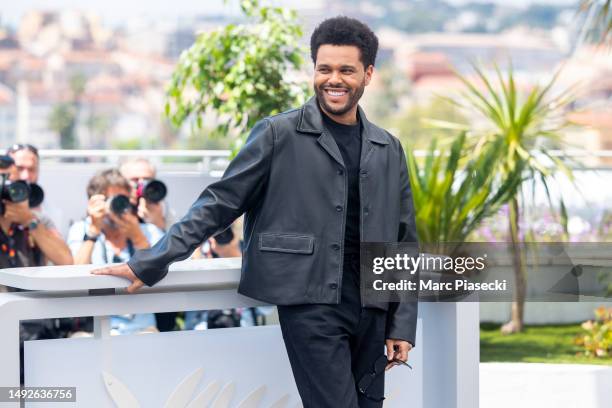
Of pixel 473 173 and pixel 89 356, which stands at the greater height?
pixel 473 173

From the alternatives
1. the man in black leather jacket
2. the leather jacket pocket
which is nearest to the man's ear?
the man in black leather jacket

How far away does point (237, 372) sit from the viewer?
254cm

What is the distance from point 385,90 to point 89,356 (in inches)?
3502

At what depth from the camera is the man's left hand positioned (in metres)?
2.48

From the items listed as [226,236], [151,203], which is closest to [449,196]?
[151,203]

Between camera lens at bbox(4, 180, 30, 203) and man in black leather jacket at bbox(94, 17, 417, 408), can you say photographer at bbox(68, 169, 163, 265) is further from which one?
man in black leather jacket at bbox(94, 17, 417, 408)

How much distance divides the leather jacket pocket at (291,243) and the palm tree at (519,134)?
400 centimetres

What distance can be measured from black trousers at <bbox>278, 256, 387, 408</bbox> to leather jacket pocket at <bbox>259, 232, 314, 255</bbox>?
12 cm

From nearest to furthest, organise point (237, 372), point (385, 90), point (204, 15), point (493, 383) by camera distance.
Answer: point (237, 372) < point (493, 383) < point (385, 90) < point (204, 15)

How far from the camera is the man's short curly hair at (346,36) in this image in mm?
2393

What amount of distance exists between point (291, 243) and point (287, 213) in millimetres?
72

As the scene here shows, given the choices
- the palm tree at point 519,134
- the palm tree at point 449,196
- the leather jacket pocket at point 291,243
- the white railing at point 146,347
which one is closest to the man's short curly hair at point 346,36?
the leather jacket pocket at point 291,243

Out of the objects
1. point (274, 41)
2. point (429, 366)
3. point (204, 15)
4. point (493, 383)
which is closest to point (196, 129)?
point (274, 41)

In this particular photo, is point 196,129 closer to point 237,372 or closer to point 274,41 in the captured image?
point 274,41
